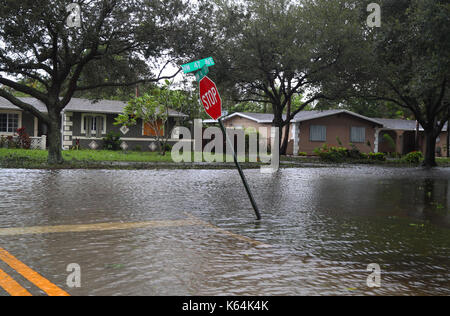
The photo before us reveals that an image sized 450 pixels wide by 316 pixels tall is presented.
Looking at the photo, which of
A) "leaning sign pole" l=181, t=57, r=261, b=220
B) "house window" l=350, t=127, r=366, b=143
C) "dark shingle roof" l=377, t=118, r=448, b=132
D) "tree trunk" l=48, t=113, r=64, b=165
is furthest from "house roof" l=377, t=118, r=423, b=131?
"leaning sign pole" l=181, t=57, r=261, b=220

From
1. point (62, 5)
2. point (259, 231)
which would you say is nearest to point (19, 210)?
point (259, 231)

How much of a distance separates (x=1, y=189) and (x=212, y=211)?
5.96m

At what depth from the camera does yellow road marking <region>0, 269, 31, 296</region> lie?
4.39 m

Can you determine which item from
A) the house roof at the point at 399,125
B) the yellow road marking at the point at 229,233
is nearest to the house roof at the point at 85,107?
the house roof at the point at 399,125

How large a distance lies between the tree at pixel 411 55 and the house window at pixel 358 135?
387 inches

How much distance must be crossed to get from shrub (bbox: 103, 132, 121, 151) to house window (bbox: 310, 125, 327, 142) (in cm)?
1690

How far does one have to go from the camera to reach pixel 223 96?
3375cm

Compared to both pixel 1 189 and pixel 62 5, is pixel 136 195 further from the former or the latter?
pixel 62 5

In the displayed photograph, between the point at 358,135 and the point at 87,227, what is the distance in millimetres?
40059

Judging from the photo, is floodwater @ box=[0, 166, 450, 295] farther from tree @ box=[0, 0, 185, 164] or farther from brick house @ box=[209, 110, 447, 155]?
brick house @ box=[209, 110, 447, 155]

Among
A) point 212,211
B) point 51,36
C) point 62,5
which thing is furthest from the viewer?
point 51,36

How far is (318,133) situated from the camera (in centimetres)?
4253

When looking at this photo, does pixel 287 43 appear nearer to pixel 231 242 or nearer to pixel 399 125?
pixel 231 242

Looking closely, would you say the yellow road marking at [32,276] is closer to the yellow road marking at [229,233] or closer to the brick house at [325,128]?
the yellow road marking at [229,233]
